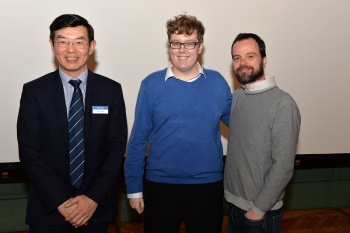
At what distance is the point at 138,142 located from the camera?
2.32 metres

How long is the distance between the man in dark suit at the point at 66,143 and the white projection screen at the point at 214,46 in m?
1.25

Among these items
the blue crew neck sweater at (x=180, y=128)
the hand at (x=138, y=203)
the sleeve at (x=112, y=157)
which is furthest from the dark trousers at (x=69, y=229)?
the blue crew neck sweater at (x=180, y=128)

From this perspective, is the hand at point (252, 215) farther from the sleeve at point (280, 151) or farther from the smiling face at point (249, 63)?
the smiling face at point (249, 63)

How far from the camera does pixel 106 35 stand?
3361 millimetres

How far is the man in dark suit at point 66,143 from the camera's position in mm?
1999

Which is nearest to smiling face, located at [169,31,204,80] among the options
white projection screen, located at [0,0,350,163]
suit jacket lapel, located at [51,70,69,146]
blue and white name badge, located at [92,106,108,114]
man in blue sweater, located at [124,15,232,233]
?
man in blue sweater, located at [124,15,232,233]

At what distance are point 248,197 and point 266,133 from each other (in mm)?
348

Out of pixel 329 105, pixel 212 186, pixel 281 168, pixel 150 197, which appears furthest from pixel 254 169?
pixel 329 105

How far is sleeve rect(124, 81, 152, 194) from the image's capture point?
7.50ft

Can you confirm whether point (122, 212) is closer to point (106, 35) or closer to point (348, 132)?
point (106, 35)

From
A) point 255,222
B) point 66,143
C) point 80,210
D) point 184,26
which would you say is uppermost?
point 184,26

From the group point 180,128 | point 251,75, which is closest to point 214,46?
point 251,75

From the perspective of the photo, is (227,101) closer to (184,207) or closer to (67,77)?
(184,207)

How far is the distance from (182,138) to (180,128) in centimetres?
6
